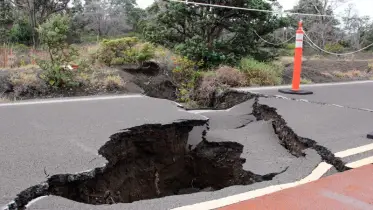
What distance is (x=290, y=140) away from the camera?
4648 millimetres

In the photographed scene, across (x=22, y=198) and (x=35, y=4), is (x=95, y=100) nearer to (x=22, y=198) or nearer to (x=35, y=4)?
(x=22, y=198)

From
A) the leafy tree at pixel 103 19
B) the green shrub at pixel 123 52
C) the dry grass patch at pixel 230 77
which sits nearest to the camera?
the dry grass patch at pixel 230 77

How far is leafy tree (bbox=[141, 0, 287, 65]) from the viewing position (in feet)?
35.1

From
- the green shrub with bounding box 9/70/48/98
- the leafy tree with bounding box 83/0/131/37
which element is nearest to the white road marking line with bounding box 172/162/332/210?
the green shrub with bounding box 9/70/48/98

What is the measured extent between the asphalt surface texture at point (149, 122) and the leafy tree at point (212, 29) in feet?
Answer: 12.6

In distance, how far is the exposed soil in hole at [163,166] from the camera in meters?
3.96

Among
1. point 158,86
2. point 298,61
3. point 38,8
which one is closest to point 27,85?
point 158,86

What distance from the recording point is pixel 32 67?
9133 mm

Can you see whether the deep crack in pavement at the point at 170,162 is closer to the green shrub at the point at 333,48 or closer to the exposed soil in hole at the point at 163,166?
the exposed soil in hole at the point at 163,166

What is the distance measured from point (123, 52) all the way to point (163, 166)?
667 cm

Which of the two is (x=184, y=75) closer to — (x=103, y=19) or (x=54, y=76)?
(x=54, y=76)

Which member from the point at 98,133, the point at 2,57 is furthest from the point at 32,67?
the point at 98,133

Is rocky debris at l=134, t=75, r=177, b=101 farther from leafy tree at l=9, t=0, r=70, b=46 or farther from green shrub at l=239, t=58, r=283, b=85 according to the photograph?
leafy tree at l=9, t=0, r=70, b=46

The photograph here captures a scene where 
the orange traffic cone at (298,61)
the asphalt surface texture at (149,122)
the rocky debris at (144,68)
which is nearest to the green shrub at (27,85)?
the asphalt surface texture at (149,122)
